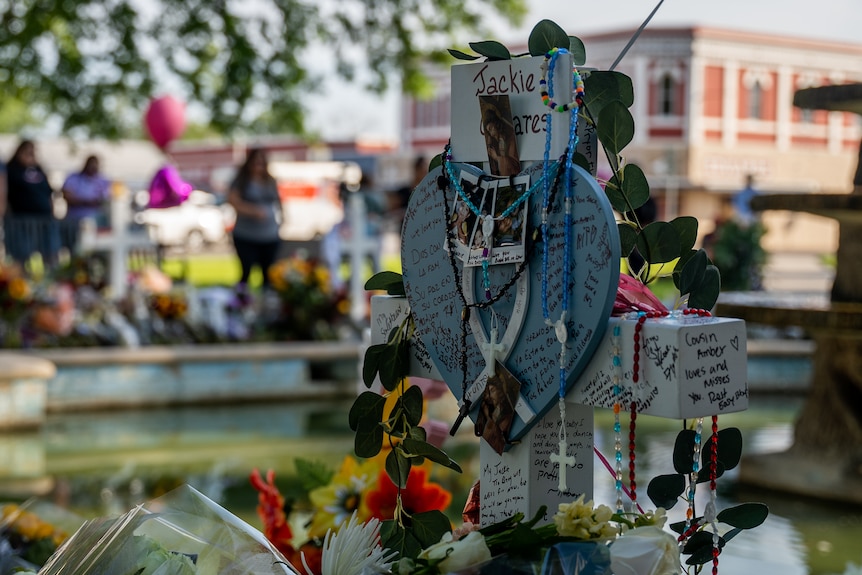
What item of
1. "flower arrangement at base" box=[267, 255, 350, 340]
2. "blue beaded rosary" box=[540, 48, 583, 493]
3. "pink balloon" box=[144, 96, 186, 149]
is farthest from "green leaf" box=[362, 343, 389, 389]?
"pink balloon" box=[144, 96, 186, 149]

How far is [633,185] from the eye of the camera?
1.69m

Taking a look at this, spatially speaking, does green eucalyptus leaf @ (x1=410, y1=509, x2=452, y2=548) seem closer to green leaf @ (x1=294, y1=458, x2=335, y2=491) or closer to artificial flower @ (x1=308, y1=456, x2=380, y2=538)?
artificial flower @ (x1=308, y1=456, x2=380, y2=538)

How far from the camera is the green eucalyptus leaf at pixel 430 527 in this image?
1.64 metres

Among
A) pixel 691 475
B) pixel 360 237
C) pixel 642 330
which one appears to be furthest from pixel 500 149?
pixel 360 237

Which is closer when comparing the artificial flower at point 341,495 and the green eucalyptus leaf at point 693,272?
the green eucalyptus leaf at point 693,272

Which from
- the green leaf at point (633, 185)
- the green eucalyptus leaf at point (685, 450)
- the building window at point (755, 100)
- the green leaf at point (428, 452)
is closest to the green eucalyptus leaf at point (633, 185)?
the green leaf at point (633, 185)

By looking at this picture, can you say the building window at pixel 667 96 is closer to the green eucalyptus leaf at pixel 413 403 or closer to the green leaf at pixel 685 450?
the green eucalyptus leaf at pixel 413 403

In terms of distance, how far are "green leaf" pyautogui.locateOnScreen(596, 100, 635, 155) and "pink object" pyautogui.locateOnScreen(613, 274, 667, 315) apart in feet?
0.61

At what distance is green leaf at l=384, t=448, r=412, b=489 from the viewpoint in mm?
1781

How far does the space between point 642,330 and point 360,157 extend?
37.9m

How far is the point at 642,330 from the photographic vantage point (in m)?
1.41

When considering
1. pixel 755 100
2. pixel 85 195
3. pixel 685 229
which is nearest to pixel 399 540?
pixel 685 229

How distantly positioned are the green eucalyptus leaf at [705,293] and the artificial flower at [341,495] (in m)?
0.91

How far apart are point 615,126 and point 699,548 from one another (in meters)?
0.57
